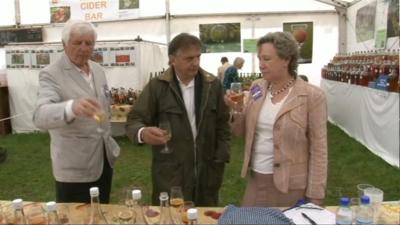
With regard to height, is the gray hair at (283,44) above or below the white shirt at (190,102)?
above

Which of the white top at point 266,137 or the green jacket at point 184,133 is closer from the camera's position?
the white top at point 266,137

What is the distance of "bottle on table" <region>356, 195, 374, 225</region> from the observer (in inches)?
55.6

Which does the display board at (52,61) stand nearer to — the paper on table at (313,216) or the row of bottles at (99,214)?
the row of bottles at (99,214)

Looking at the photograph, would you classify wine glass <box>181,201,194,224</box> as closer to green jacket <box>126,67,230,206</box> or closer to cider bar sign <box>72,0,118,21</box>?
green jacket <box>126,67,230,206</box>

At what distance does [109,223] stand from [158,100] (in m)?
0.71

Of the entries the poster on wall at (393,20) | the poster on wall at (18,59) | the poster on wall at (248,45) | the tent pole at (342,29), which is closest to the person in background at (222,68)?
the poster on wall at (248,45)

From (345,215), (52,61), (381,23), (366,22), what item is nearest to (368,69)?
(381,23)

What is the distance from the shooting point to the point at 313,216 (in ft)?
→ 5.16

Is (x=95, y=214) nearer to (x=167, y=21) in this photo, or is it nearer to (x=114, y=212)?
(x=114, y=212)

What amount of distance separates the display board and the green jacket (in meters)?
4.88

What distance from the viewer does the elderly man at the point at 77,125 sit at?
193cm

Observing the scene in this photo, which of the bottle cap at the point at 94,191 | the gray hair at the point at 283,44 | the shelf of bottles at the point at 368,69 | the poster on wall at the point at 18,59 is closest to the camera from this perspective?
the bottle cap at the point at 94,191

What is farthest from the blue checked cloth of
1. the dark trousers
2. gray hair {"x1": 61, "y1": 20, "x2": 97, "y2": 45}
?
gray hair {"x1": 61, "y1": 20, "x2": 97, "y2": 45}

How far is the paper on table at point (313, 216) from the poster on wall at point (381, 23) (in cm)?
445
